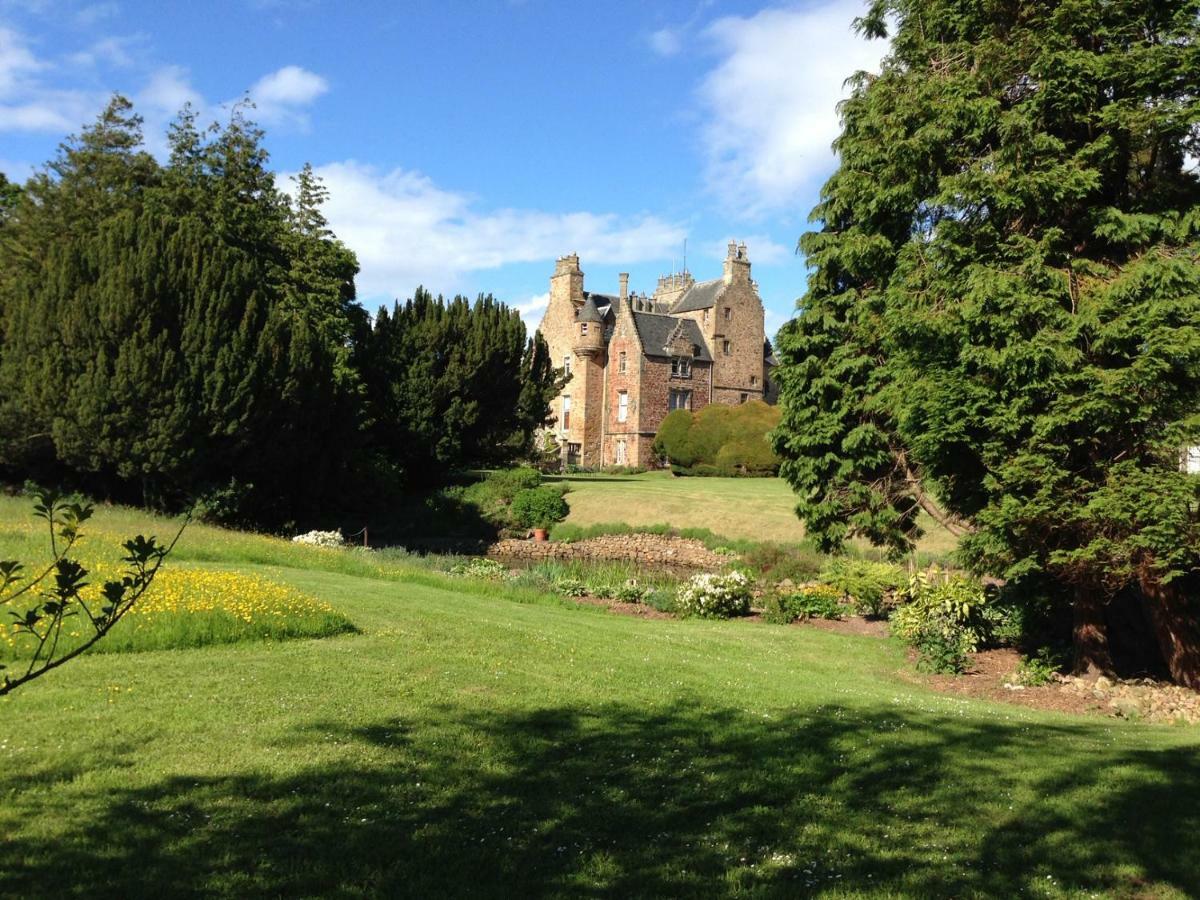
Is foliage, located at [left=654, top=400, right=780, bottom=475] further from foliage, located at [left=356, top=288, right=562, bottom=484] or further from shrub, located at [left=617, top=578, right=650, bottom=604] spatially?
shrub, located at [left=617, top=578, right=650, bottom=604]

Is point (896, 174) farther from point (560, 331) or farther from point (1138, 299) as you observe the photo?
point (560, 331)

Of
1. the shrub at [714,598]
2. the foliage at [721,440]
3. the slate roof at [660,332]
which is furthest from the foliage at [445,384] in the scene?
the shrub at [714,598]

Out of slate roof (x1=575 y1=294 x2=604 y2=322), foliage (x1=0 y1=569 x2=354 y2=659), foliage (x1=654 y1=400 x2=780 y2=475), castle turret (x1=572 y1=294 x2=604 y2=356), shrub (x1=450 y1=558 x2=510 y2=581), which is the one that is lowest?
shrub (x1=450 y1=558 x2=510 y2=581)

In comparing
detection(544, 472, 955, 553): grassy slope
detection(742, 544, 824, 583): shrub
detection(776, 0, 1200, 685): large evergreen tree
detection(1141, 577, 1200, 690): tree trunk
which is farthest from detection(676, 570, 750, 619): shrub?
detection(544, 472, 955, 553): grassy slope

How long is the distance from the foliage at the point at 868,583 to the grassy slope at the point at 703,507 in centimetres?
1009

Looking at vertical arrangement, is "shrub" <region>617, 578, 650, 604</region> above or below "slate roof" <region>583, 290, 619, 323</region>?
below

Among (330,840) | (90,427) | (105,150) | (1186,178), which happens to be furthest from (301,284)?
(330,840)

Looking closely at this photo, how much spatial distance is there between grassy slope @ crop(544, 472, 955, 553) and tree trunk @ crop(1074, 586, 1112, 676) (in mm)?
17485

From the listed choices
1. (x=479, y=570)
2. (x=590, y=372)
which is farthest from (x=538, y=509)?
(x=590, y=372)

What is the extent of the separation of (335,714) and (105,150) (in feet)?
110

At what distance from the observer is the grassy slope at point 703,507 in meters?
34.6

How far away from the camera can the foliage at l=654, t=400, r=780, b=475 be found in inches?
1980

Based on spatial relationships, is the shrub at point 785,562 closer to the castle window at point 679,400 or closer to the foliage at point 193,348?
the foliage at point 193,348

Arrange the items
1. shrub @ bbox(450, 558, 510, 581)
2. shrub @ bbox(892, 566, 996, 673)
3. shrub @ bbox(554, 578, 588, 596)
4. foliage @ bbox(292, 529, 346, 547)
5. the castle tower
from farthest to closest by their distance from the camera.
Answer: the castle tower → foliage @ bbox(292, 529, 346, 547) → shrub @ bbox(450, 558, 510, 581) → shrub @ bbox(554, 578, 588, 596) → shrub @ bbox(892, 566, 996, 673)
